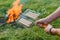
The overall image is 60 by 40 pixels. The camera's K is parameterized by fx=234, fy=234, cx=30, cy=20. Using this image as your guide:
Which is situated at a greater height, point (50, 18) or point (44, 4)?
point (44, 4)

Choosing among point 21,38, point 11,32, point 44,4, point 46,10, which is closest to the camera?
point 21,38

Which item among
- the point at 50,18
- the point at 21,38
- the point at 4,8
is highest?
the point at 4,8

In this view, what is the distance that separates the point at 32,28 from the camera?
5816mm

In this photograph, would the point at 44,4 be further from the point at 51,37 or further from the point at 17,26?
the point at 51,37

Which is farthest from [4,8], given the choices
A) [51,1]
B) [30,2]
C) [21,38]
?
[21,38]

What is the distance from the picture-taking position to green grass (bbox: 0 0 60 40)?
5.25 m

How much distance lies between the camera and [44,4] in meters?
7.67

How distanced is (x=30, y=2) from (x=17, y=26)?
210 centimetres

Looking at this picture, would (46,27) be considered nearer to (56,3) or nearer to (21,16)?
(21,16)

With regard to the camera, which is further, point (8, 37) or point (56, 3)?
point (56, 3)

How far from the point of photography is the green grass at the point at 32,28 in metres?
5.25

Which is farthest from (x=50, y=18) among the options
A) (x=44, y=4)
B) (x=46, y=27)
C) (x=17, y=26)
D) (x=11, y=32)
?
(x=44, y=4)

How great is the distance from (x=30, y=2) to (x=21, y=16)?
177 centimetres

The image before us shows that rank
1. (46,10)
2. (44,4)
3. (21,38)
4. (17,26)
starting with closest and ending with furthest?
1. (21,38)
2. (17,26)
3. (46,10)
4. (44,4)
